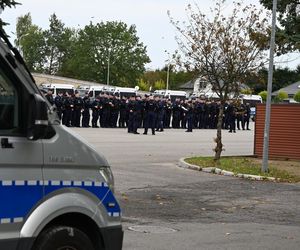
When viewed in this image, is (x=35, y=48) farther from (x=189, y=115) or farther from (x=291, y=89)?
(x=189, y=115)

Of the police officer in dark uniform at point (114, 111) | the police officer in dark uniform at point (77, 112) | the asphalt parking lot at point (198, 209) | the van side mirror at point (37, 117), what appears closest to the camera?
the van side mirror at point (37, 117)

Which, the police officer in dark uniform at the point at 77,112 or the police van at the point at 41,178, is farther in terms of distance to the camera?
the police officer in dark uniform at the point at 77,112

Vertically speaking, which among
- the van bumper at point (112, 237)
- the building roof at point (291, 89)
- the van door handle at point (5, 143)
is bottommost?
the van bumper at point (112, 237)

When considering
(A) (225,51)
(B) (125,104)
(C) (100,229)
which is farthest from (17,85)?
(B) (125,104)

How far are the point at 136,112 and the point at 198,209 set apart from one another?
19.2 meters

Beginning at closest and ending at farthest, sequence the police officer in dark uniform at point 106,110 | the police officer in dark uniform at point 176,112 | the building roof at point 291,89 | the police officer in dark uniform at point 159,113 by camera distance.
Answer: the police officer in dark uniform at point 159,113 < the police officer in dark uniform at point 106,110 < the police officer in dark uniform at point 176,112 < the building roof at point 291,89

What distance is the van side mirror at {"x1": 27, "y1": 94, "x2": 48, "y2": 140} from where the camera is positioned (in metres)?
4.53

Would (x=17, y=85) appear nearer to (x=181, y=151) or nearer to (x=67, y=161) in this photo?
(x=67, y=161)

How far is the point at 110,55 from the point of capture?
4141 inches

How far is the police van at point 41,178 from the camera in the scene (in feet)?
15.1

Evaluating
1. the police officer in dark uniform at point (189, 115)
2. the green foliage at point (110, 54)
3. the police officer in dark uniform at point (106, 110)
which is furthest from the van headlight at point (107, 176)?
the green foliage at point (110, 54)

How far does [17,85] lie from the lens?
4.71 m

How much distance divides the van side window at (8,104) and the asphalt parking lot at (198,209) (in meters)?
3.23

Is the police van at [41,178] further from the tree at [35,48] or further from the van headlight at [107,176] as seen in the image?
the tree at [35,48]
